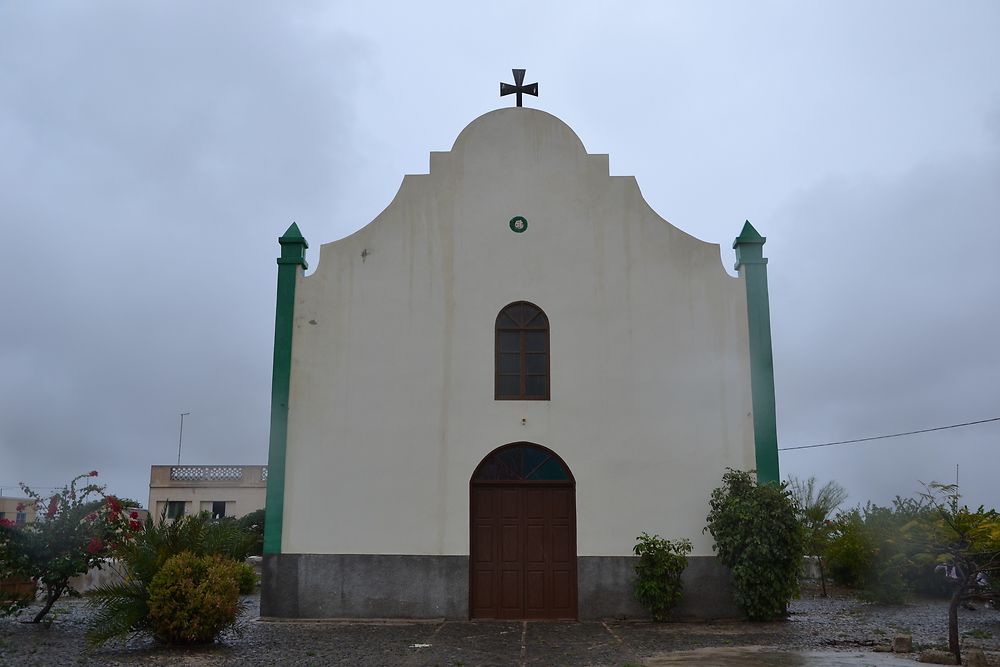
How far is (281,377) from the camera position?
574 inches

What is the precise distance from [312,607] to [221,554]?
9.48ft

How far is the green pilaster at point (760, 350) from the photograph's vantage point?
14188 millimetres

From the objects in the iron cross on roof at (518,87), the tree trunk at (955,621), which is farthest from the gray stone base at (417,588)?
the iron cross on roof at (518,87)

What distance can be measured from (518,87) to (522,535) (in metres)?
7.87

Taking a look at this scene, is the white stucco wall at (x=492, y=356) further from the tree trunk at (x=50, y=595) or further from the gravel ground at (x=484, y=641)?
the tree trunk at (x=50, y=595)

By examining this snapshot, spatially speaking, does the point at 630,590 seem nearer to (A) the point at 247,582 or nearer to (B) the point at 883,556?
(B) the point at 883,556

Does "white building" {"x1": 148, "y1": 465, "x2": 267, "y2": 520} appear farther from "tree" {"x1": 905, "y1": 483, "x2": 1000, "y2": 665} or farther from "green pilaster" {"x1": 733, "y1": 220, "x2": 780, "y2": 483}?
"tree" {"x1": 905, "y1": 483, "x2": 1000, "y2": 665}

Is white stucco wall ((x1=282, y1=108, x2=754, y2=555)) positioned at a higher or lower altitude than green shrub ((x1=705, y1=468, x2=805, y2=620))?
higher

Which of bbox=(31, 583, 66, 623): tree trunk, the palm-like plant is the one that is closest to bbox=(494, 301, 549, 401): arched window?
the palm-like plant

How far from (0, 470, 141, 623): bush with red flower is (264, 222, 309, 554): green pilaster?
2.20 m

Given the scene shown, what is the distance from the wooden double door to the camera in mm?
14023

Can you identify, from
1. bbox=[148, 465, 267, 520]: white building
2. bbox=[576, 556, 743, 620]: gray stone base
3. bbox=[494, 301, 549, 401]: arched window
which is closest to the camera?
bbox=[576, 556, 743, 620]: gray stone base

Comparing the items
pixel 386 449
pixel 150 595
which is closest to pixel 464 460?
pixel 386 449

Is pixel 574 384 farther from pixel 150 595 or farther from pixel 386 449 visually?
pixel 150 595
